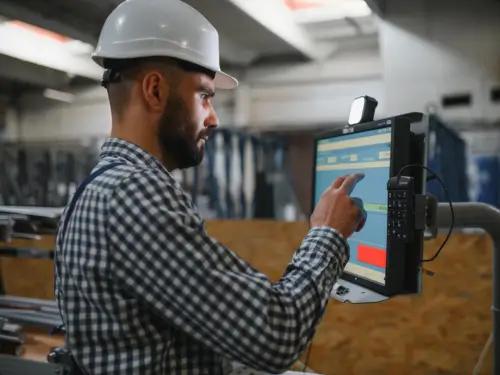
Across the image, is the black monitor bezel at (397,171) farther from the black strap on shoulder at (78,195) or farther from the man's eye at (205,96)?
the black strap on shoulder at (78,195)

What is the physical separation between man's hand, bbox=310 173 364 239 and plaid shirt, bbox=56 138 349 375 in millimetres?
38

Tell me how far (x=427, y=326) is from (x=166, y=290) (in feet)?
4.02

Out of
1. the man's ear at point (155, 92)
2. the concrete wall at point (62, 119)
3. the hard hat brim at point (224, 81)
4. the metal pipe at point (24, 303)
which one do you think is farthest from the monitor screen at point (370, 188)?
the concrete wall at point (62, 119)

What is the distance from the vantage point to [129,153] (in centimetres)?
80

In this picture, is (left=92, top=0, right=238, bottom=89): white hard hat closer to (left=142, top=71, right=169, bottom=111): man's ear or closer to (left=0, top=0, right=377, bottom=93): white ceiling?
(left=142, top=71, right=169, bottom=111): man's ear

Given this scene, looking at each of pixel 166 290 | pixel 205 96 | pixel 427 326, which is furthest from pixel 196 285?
pixel 427 326

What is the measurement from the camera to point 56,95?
17.7 feet

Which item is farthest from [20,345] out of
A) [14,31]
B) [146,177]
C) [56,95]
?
[56,95]

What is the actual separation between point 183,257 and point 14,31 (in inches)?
143

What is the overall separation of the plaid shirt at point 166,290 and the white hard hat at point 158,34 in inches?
7.9

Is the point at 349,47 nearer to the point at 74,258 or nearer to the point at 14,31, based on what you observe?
the point at 14,31

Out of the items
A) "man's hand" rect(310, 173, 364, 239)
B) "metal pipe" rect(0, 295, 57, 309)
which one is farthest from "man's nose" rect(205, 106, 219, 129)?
"metal pipe" rect(0, 295, 57, 309)

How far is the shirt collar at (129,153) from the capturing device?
0.79 m

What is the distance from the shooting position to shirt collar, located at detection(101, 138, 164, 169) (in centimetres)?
79
